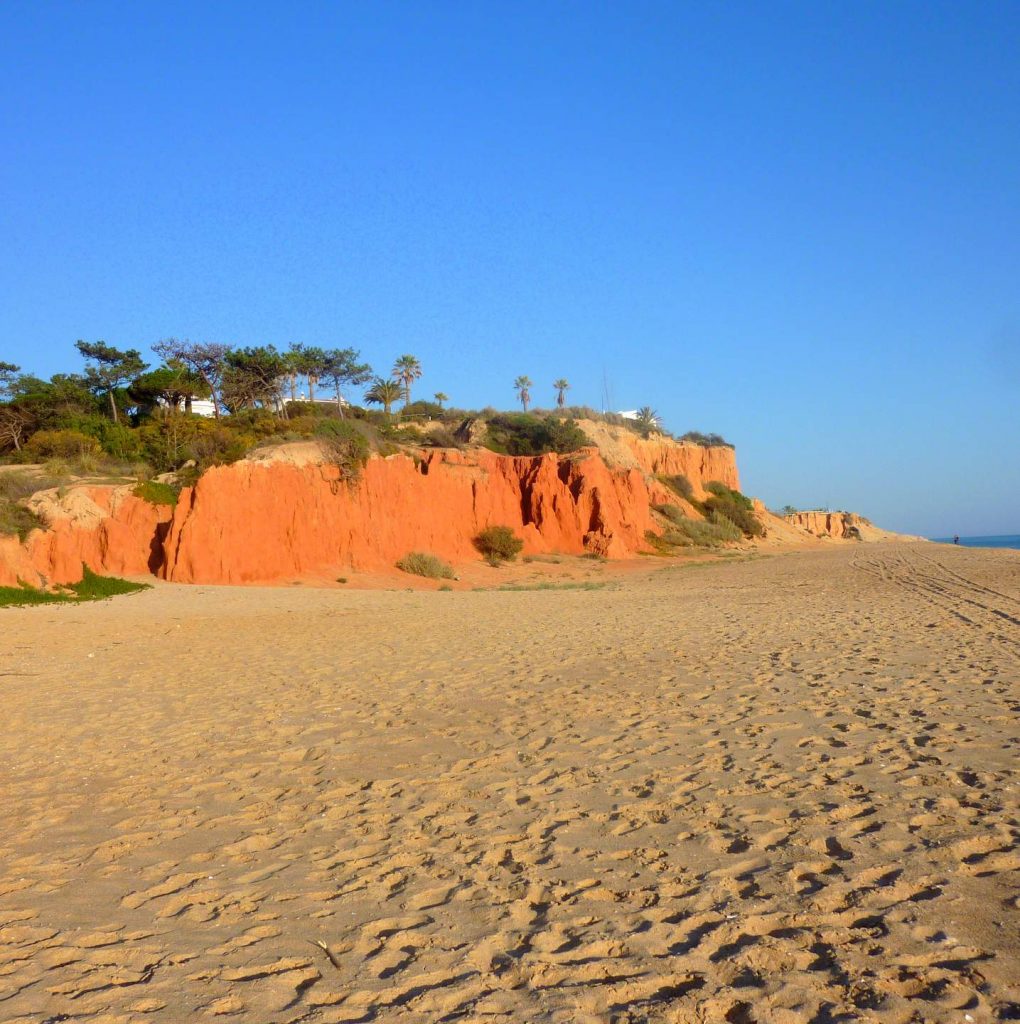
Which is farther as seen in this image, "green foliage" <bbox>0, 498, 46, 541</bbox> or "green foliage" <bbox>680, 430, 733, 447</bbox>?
"green foliage" <bbox>680, 430, 733, 447</bbox>

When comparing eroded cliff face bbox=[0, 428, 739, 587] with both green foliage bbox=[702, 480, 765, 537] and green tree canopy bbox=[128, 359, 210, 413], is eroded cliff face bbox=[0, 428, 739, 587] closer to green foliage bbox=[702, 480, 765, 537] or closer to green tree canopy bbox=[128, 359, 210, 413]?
green foliage bbox=[702, 480, 765, 537]

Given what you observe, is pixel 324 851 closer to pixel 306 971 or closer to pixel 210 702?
pixel 306 971

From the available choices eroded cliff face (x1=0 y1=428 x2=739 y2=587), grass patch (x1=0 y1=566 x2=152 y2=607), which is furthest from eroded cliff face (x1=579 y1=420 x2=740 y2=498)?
grass patch (x1=0 y1=566 x2=152 y2=607)

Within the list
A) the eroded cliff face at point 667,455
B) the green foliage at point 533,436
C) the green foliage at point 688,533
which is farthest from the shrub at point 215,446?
the green foliage at point 688,533

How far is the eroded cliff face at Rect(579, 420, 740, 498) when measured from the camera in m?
45.0

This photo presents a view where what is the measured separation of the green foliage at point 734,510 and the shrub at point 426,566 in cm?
2515

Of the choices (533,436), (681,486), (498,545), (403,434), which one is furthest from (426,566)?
(681,486)

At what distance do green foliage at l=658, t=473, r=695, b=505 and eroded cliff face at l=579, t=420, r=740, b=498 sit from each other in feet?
2.24

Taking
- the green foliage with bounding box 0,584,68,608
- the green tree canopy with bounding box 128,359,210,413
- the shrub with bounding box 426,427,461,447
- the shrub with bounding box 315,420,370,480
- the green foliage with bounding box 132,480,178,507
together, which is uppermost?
the green tree canopy with bounding box 128,359,210,413

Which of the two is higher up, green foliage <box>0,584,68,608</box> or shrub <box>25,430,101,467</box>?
shrub <box>25,430,101,467</box>

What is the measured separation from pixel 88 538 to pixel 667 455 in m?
37.0

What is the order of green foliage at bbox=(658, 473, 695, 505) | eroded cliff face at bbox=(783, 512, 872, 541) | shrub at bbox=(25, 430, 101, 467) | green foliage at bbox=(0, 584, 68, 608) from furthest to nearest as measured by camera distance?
1. eroded cliff face at bbox=(783, 512, 872, 541)
2. green foliage at bbox=(658, 473, 695, 505)
3. shrub at bbox=(25, 430, 101, 467)
4. green foliage at bbox=(0, 584, 68, 608)

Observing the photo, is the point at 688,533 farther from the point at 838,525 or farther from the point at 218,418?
the point at 838,525

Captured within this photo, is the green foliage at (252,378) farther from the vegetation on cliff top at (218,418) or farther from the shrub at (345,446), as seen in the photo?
the shrub at (345,446)
